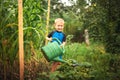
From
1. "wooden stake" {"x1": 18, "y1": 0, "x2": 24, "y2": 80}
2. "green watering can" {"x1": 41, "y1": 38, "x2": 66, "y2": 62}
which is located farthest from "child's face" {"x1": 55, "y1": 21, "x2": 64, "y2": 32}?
"wooden stake" {"x1": 18, "y1": 0, "x2": 24, "y2": 80}

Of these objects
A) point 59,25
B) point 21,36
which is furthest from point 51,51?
point 59,25

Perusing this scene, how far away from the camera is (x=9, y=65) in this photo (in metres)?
3.97

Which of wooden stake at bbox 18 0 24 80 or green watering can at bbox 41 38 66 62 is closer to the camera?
wooden stake at bbox 18 0 24 80

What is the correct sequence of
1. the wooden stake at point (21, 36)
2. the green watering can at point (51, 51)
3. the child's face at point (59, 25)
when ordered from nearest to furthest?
the wooden stake at point (21, 36)
the green watering can at point (51, 51)
the child's face at point (59, 25)

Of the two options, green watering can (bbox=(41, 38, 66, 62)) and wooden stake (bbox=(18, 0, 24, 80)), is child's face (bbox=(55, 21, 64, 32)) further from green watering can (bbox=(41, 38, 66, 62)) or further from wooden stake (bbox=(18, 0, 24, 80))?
wooden stake (bbox=(18, 0, 24, 80))

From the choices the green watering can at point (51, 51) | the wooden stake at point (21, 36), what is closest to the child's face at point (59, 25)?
the green watering can at point (51, 51)

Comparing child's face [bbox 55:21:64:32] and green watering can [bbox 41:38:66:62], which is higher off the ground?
child's face [bbox 55:21:64:32]

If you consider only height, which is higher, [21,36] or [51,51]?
[21,36]

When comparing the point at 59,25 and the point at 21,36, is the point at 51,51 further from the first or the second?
the point at 59,25

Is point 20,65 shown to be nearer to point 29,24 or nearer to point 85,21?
point 29,24

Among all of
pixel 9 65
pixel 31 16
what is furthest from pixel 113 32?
pixel 9 65

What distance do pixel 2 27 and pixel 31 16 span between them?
44cm

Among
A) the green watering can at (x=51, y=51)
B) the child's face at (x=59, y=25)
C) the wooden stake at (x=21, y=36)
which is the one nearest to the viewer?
the wooden stake at (x=21, y=36)

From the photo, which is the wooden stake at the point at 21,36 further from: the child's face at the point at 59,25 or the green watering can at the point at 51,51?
the child's face at the point at 59,25
